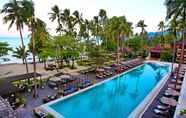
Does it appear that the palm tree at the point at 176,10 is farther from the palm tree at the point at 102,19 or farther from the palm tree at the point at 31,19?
the palm tree at the point at 102,19

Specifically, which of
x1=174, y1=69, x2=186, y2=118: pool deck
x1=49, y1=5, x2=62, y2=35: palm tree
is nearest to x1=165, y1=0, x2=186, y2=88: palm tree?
x1=174, y1=69, x2=186, y2=118: pool deck

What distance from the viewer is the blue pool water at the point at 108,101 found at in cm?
1703

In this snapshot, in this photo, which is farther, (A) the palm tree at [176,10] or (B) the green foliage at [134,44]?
(B) the green foliage at [134,44]

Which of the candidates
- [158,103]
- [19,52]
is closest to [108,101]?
[158,103]

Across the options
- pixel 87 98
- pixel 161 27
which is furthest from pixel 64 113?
pixel 161 27

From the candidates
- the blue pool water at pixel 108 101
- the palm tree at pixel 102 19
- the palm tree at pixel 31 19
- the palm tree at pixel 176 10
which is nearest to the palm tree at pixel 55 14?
the palm tree at pixel 102 19

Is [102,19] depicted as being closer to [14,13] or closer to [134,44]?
[134,44]

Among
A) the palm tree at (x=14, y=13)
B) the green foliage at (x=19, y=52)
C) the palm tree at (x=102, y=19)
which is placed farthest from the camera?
the palm tree at (x=102, y=19)

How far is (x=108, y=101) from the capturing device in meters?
20.0

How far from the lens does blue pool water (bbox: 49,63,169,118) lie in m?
17.0

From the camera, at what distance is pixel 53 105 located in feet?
57.5

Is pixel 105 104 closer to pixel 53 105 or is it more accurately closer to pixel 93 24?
pixel 53 105

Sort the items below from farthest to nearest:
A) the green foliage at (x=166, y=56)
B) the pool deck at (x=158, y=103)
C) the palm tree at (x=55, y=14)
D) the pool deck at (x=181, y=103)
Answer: the green foliage at (x=166, y=56)
the palm tree at (x=55, y=14)
the pool deck at (x=158, y=103)
the pool deck at (x=181, y=103)

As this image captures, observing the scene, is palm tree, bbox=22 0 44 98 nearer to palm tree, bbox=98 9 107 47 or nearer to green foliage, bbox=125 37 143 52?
palm tree, bbox=98 9 107 47
